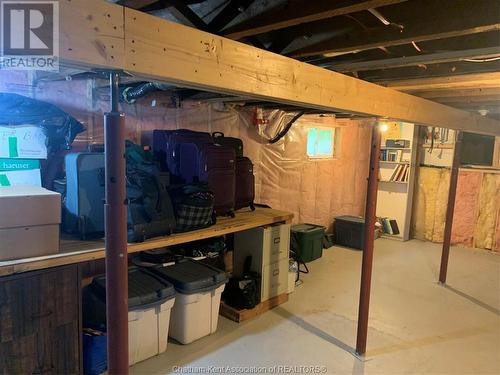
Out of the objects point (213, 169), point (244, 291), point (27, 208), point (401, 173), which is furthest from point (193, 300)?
point (401, 173)

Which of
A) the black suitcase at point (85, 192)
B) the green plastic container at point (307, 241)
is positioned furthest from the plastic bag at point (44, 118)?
the green plastic container at point (307, 241)

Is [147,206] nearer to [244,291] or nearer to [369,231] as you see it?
[244,291]

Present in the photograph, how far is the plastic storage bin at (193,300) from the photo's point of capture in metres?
2.61

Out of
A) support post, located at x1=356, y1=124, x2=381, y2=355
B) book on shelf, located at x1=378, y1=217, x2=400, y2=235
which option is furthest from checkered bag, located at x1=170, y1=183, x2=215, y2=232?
book on shelf, located at x1=378, y1=217, x2=400, y2=235

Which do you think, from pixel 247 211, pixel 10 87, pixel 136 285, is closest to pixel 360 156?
pixel 247 211

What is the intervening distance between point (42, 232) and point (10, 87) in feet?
3.64

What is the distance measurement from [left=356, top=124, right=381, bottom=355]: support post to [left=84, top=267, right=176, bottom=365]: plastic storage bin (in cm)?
135

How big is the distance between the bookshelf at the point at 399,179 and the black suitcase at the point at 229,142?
3.13m

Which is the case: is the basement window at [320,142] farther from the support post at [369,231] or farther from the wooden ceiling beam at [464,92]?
the support post at [369,231]

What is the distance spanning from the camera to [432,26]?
1540mm

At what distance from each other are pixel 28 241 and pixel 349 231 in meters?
4.30

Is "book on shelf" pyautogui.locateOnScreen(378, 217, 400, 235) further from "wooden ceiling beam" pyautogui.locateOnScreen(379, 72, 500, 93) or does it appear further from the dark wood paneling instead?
the dark wood paneling

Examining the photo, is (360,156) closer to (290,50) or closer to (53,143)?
(290,50)

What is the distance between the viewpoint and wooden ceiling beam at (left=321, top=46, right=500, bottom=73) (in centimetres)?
171
